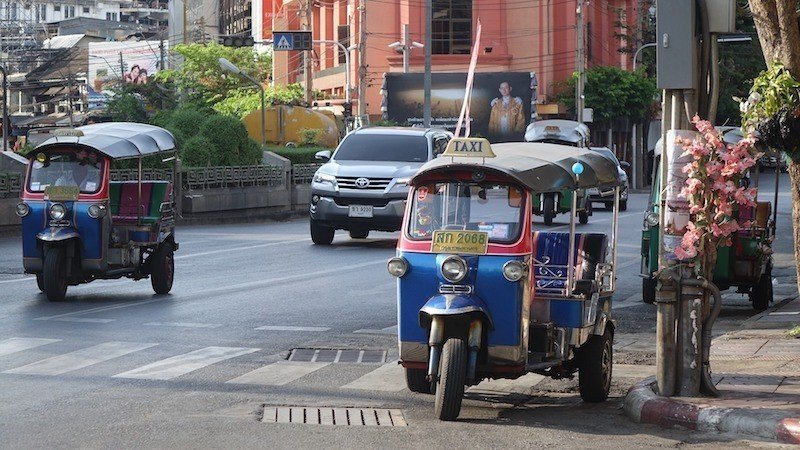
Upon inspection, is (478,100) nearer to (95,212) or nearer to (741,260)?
(741,260)

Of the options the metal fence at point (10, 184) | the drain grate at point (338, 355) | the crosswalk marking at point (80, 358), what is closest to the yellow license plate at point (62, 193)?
the crosswalk marking at point (80, 358)

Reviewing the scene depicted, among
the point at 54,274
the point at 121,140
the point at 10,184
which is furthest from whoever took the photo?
the point at 10,184

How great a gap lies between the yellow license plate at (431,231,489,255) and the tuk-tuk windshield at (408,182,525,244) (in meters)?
0.11

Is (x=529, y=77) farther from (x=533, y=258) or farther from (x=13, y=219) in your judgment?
(x=533, y=258)

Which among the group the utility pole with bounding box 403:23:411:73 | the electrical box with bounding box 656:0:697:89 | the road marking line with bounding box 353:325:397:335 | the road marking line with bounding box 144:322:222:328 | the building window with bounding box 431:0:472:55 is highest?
the building window with bounding box 431:0:472:55

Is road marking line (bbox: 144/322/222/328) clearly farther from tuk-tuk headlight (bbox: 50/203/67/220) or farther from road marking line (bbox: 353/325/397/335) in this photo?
tuk-tuk headlight (bbox: 50/203/67/220)

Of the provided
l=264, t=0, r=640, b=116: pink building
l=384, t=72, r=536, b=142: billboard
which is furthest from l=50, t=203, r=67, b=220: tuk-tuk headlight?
l=264, t=0, r=640, b=116: pink building

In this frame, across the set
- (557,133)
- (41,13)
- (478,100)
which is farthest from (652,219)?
(41,13)

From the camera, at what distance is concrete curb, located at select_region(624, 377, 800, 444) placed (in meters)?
8.94

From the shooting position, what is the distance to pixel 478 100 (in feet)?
194

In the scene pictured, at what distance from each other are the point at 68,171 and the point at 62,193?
0.42m

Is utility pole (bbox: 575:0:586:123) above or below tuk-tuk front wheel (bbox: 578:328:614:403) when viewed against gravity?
above

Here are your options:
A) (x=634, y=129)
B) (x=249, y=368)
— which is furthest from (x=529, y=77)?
(x=249, y=368)

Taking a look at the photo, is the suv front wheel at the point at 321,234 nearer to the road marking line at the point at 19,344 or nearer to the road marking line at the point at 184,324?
the road marking line at the point at 184,324
